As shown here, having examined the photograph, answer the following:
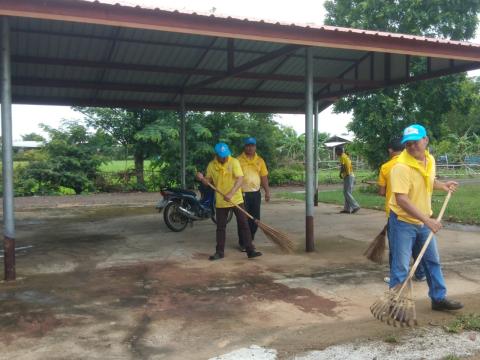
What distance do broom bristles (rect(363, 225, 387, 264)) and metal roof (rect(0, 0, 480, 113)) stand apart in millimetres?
2495

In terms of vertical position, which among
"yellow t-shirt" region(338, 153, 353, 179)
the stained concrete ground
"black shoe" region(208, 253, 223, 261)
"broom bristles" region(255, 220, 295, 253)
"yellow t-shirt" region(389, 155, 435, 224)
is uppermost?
"yellow t-shirt" region(338, 153, 353, 179)

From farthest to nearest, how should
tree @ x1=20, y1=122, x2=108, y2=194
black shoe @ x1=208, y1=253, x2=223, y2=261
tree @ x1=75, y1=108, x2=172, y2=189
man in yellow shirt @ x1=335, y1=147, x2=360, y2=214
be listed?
1. tree @ x1=75, y1=108, x2=172, y2=189
2. tree @ x1=20, y1=122, x2=108, y2=194
3. man in yellow shirt @ x1=335, y1=147, x2=360, y2=214
4. black shoe @ x1=208, y1=253, x2=223, y2=261

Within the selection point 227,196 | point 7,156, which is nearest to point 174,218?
point 227,196

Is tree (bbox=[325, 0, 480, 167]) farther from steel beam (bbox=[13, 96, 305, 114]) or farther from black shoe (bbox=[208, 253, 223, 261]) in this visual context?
black shoe (bbox=[208, 253, 223, 261])

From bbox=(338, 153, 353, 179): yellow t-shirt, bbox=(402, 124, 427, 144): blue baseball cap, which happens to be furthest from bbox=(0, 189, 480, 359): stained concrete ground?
bbox=(338, 153, 353, 179): yellow t-shirt

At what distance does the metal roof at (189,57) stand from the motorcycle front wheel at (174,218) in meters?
2.67

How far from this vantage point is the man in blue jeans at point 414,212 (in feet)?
13.5

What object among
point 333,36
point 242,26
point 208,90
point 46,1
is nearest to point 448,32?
point 208,90

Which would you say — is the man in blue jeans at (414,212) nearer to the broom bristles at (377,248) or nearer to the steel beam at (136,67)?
the broom bristles at (377,248)

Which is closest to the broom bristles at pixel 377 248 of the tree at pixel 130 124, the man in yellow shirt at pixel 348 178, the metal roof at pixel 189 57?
the metal roof at pixel 189 57

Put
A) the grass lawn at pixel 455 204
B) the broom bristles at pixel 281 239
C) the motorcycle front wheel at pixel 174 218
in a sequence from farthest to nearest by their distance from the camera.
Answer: the grass lawn at pixel 455 204 < the motorcycle front wheel at pixel 174 218 < the broom bristles at pixel 281 239

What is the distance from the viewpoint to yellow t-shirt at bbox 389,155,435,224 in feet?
13.5

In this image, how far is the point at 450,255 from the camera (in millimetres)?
6859

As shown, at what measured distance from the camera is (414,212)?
402 centimetres
